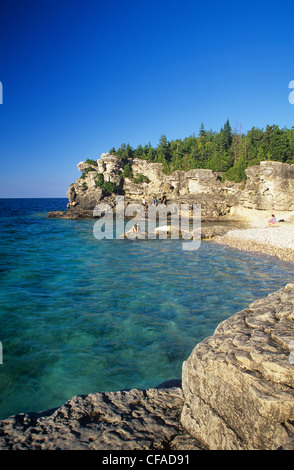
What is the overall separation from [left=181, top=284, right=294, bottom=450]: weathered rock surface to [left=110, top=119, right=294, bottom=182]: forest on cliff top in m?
45.5

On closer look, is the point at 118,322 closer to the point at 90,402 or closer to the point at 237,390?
the point at 90,402

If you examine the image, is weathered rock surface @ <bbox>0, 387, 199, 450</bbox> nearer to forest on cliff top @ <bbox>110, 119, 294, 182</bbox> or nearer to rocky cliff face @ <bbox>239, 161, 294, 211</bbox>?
rocky cliff face @ <bbox>239, 161, 294, 211</bbox>

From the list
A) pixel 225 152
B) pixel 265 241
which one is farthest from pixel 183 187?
pixel 265 241

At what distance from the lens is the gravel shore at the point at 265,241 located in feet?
61.2

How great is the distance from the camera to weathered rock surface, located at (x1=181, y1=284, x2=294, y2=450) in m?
2.67

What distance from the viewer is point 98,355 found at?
22.6 feet

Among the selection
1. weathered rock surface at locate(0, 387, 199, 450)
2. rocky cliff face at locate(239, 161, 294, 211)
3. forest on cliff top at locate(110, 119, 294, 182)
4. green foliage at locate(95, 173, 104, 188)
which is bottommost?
weathered rock surface at locate(0, 387, 199, 450)

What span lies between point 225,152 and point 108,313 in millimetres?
55601

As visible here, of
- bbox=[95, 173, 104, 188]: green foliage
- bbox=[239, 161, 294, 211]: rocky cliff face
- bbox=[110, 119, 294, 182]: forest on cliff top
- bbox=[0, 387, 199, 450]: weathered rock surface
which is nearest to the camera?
bbox=[0, 387, 199, 450]: weathered rock surface

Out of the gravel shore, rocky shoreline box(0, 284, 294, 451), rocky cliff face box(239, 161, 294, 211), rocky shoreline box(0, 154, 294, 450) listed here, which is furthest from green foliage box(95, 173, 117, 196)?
rocky shoreline box(0, 284, 294, 451)

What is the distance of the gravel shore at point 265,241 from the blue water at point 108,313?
6.20 ft

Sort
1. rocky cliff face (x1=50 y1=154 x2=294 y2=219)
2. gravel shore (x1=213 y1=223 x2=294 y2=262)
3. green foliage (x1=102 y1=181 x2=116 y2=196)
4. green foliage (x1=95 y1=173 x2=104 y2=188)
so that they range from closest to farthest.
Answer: gravel shore (x1=213 y1=223 x2=294 y2=262), rocky cliff face (x1=50 y1=154 x2=294 y2=219), green foliage (x1=102 y1=181 x2=116 y2=196), green foliage (x1=95 y1=173 x2=104 y2=188)
